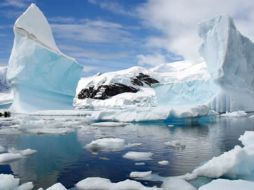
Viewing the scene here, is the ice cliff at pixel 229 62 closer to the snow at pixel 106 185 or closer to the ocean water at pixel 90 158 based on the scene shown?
the ocean water at pixel 90 158

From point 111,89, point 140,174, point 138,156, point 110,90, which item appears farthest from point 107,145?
point 111,89

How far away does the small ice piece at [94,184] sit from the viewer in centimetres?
712

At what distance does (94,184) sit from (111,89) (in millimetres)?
72070

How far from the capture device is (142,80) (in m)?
84.5

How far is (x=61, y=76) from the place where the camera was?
3014 centimetres

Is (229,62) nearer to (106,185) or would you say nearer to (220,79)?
(220,79)

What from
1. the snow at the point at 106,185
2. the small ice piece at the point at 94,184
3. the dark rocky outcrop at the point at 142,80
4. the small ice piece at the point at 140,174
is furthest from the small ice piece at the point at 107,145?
the dark rocky outcrop at the point at 142,80

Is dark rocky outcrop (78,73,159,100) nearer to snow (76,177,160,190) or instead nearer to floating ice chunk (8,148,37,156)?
floating ice chunk (8,148,37,156)

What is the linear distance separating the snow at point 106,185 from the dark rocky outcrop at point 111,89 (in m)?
70.7

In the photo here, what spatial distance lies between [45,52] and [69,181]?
864 inches

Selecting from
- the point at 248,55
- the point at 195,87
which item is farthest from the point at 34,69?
the point at 248,55

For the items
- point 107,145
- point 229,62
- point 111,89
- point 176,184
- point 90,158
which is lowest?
point 176,184

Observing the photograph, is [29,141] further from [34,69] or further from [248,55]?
[248,55]

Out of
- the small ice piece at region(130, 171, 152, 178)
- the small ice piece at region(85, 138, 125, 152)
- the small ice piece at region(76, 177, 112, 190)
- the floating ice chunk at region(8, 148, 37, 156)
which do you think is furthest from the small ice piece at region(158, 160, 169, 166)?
the floating ice chunk at region(8, 148, 37, 156)
